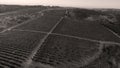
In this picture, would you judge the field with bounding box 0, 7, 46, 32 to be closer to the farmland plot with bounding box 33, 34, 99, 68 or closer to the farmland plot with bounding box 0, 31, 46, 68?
the farmland plot with bounding box 0, 31, 46, 68

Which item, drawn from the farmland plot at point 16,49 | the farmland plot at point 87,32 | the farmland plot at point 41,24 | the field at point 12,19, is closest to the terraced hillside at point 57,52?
the farmland plot at point 16,49

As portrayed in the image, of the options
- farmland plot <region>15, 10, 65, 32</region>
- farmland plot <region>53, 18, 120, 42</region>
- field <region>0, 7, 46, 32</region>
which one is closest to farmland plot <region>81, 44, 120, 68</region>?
farmland plot <region>53, 18, 120, 42</region>

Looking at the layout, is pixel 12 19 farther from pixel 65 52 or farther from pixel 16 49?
pixel 65 52

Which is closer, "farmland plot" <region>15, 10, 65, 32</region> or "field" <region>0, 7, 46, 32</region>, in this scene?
"farmland plot" <region>15, 10, 65, 32</region>

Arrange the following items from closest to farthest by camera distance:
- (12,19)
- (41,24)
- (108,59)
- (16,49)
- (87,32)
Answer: (16,49) < (108,59) < (87,32) < (41,24) < (12,19)

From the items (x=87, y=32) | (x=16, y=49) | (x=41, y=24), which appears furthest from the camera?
(x=41, y=24)

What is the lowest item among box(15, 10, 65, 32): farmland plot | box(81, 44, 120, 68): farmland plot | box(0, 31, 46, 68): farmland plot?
box(81, 44, 120, 68): farmland plot

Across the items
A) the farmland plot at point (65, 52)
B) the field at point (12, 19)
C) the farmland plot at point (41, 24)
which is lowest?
the farmland plot at point (65, 52)

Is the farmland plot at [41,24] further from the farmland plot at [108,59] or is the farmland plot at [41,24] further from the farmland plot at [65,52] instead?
the farmland plot at [108,59]

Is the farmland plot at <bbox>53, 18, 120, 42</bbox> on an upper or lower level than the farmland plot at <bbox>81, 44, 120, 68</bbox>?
upper

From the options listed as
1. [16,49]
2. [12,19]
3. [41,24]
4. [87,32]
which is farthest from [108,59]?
[12,19]
